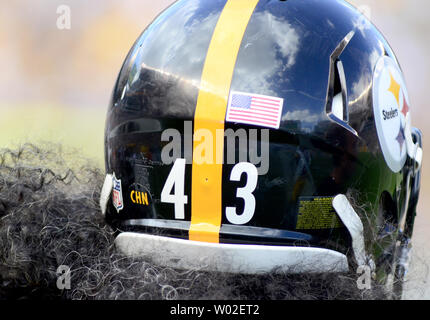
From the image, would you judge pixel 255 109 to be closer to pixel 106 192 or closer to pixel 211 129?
pixel 211 129

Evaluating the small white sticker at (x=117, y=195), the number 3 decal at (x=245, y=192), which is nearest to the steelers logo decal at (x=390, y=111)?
the number 3 decal at (x=245, y=192)

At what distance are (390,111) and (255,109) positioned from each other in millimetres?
758

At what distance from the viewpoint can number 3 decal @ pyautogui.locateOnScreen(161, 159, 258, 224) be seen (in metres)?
2.43

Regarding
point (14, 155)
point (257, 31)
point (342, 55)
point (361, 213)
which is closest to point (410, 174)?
point (361, 213)

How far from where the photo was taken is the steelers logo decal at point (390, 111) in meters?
2.69

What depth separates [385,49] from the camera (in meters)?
2.93

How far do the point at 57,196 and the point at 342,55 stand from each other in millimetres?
1618

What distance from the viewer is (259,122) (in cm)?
242

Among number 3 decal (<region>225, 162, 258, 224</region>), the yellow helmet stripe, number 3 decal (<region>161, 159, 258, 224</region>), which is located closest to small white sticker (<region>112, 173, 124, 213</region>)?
number 3 decal (<region>161, 159, 258, 224</region>)

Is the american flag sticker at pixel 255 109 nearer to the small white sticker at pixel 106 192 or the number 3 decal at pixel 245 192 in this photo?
the number 3 decal at pixel 245 192

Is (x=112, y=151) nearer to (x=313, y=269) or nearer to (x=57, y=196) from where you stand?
(x=57, y=196)

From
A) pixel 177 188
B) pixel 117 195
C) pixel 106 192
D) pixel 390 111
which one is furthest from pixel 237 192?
pixel 390 111

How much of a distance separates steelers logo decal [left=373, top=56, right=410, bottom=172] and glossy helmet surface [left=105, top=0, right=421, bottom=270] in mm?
12

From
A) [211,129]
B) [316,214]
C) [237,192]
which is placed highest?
[211,129]
